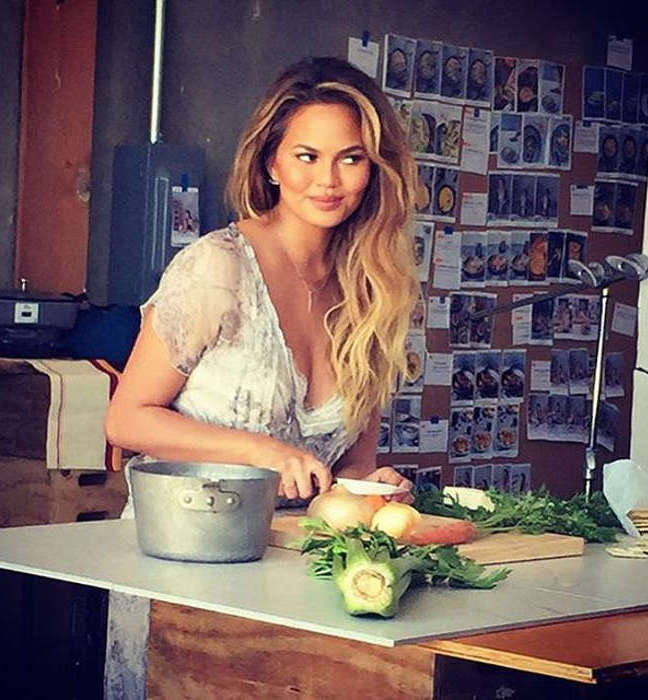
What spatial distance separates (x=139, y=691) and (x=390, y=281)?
0.92 metres

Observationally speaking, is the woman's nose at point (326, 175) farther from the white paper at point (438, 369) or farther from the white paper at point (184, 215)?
the white paper at point (438, 369)

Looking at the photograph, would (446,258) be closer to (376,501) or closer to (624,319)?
(624,319)

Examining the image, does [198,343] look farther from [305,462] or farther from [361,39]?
[361,39]

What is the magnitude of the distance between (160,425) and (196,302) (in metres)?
0.23

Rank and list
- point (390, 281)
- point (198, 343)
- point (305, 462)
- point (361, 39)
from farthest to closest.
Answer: point (361, 39)
point (390, 281)
point (198, 343)
point (305, 462)

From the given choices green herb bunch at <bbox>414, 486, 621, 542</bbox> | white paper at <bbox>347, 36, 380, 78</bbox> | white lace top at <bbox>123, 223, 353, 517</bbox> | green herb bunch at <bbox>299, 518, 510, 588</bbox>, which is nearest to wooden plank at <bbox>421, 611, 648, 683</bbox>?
green herb bunch at <bbox>299, 518, 510, 588</bbox>

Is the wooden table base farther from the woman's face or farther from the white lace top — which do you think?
the woman's face

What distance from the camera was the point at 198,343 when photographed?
9.85 ft

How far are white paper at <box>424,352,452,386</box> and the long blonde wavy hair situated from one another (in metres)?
2.96

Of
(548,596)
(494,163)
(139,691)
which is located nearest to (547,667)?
(548,596)

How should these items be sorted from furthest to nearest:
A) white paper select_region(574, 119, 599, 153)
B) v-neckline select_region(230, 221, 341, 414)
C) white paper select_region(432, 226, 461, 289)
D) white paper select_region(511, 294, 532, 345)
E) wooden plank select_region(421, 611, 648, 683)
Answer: white paper select_region(574, 119, 599, 153)
white paper select_region(511, 294, 532, 345)
white paper select_region(432, 226, 461, 289)
v-neckline select_region(230, 221, 341, 414)
wooden plank select_region(421, 611, 648, 683)

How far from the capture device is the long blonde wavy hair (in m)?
3.15

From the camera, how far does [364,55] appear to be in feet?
19.0

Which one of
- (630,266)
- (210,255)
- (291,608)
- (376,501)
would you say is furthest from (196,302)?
(630,266)
